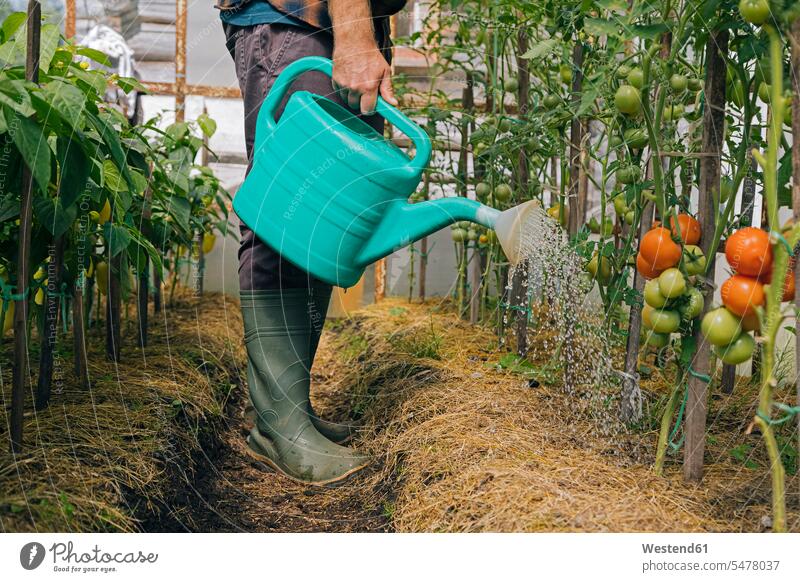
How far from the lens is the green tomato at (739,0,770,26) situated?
2.70 feet

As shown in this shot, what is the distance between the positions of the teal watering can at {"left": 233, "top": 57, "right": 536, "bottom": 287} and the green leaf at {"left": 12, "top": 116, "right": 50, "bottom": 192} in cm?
36

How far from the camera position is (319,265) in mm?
1172

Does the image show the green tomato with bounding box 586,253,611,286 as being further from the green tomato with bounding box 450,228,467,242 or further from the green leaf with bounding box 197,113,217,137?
the green leaf with bounding box 197,113,217,137

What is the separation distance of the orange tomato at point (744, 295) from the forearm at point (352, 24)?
2.07 feet

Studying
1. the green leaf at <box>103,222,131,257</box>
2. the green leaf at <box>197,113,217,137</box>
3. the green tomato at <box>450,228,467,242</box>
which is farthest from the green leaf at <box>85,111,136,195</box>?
the green tomato at <box>450,228,467,242</box>

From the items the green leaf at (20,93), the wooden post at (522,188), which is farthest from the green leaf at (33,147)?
the wooden post at (522,188)

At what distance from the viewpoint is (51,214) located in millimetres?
1051

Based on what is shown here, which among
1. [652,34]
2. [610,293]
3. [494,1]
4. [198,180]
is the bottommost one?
[610,293]

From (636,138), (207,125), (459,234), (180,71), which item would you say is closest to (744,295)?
(636,138)

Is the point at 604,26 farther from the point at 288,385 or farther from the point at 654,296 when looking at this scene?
the point at 288,385

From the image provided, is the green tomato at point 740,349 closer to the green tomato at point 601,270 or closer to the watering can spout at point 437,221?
the watering can spout at point 437,221
